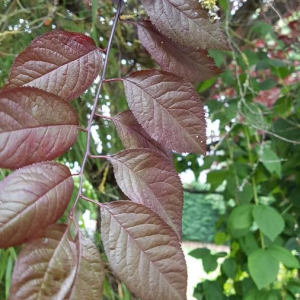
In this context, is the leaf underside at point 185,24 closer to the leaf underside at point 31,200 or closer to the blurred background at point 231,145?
the leaf underside at point 31,200

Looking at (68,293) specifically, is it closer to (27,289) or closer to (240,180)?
(27,289)

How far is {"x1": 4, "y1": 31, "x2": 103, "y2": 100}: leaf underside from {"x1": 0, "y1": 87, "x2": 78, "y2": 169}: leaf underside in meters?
0.03

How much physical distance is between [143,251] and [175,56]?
0.45 feet

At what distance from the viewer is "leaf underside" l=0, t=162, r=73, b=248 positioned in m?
0.19

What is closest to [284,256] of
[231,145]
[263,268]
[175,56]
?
[263,268]

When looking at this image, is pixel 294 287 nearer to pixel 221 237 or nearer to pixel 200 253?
pixel 200 253

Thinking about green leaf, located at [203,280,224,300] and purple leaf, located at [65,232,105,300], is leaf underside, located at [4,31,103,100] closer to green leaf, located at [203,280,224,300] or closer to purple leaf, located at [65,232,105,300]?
purple leaf, located at [65,232,105,300]

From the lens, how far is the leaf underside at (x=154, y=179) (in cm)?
24

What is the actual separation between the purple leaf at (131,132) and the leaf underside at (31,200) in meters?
0.06

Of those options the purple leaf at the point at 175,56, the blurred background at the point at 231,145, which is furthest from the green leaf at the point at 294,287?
the purple leaf at the point at 175,56

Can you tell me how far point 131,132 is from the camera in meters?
0.27

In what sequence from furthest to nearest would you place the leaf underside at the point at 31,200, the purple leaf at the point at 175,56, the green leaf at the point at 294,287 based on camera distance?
the green leaf at the point at 294,287, the purple leaf at the point at 175,56, the leaf underside at the point at 31,200

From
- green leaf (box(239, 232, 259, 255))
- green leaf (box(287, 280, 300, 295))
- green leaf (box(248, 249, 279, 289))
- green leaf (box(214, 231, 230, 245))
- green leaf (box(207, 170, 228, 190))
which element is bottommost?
green leaf (box(214, 231, 230, 245))

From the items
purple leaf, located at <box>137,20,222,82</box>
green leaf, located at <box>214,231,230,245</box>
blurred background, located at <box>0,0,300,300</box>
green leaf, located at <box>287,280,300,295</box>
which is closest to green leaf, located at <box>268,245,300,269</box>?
blurred background, located at <box>0,0,300,300</box>
